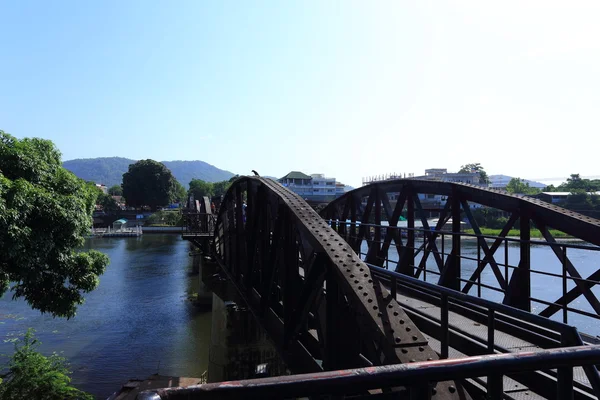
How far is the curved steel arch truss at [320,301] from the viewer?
4.39 metres

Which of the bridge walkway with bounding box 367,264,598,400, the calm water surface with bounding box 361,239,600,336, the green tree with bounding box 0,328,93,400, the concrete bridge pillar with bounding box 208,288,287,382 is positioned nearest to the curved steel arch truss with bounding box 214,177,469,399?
the bridge walkway with bounding box 367,264,598,400

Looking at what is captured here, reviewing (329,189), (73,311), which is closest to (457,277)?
(73,311)

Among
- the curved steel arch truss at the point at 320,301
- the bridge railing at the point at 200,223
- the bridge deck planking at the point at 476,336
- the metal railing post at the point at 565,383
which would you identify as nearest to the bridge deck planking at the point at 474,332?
the bridge deck planking at the point at 476,336

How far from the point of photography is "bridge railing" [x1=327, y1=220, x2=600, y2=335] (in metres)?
7.10

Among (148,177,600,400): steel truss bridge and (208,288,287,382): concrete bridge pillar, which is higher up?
(148,177,600,400): steel truss bridge

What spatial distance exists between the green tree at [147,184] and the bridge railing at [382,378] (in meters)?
107

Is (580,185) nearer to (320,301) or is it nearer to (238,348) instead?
(238,348)

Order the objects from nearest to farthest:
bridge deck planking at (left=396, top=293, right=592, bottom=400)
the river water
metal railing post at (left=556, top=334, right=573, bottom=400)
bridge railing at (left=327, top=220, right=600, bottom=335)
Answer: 1. metal railing post at (left=556, top=334, right=573, bottom=400)
2. bridge deck planking at (left=396, top=293, right=592, bottom=400)
3. bridge railing at (left=327, top=220, right=600, bottom=335)
4. the river water

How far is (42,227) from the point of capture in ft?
39.3

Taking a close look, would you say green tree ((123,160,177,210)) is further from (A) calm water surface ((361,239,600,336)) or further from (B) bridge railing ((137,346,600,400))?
(B) bridge railing ((137,346,600,400))

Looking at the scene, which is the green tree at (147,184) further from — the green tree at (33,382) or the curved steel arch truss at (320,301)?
the curved steel arch truss at (320,301)

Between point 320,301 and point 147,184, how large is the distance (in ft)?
344

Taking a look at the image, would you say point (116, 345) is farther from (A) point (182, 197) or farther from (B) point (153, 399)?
(A) point (182, 197)

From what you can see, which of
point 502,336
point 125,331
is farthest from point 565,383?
point 125,331
